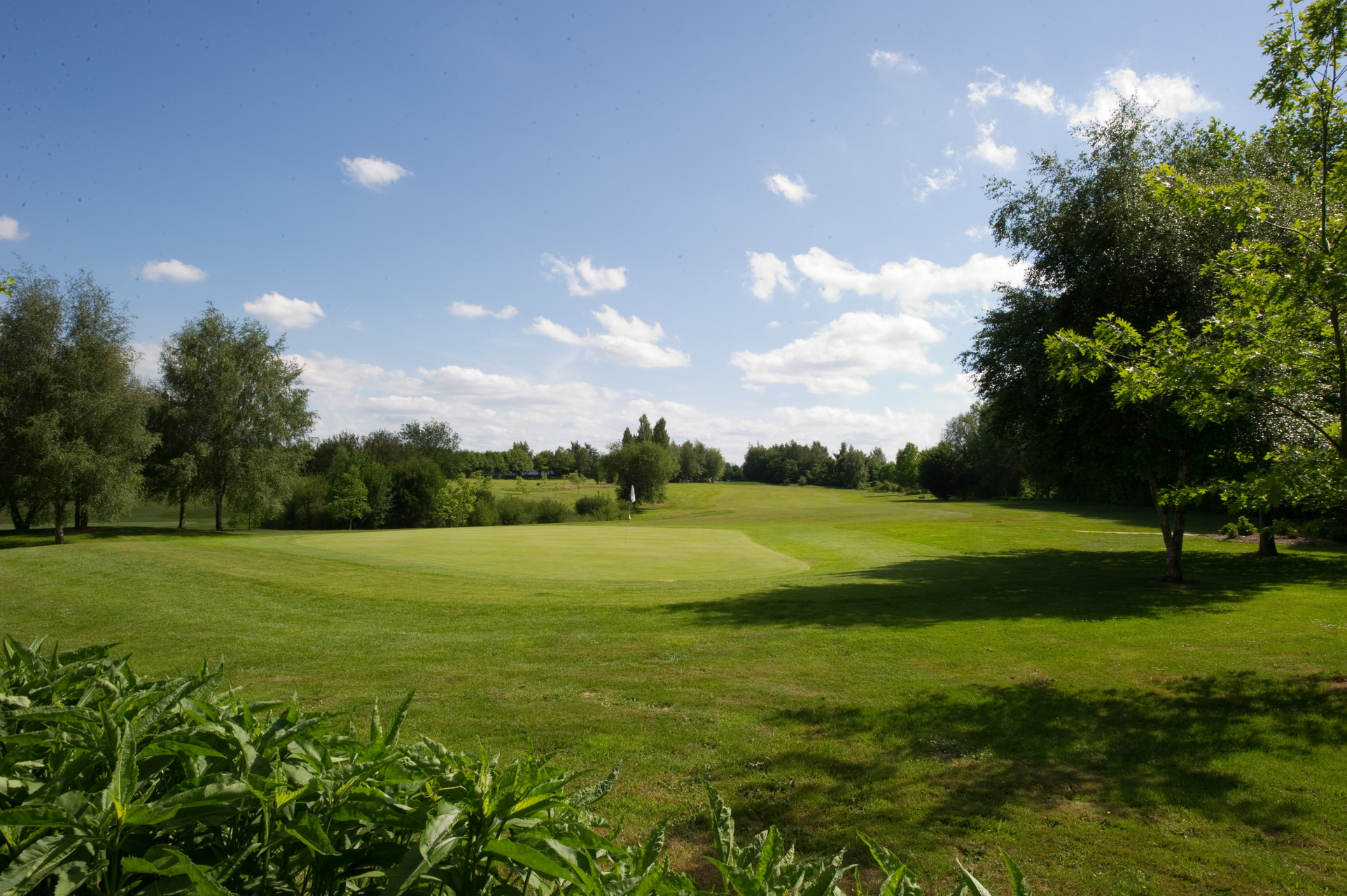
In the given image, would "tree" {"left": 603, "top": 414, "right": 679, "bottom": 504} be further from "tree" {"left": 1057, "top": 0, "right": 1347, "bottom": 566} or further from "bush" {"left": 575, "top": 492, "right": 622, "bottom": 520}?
"tree" {"left": 1057, "top": 0, "right": 1347, "bottom": 566}

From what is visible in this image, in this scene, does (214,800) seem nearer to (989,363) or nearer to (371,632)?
(371,632)

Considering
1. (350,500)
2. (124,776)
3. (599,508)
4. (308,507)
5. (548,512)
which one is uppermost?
(124,776)

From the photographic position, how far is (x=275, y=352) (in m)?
42.6

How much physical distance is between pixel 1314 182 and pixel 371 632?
13.4m

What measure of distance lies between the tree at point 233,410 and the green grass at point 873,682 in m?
20.6

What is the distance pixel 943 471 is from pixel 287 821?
8395cm

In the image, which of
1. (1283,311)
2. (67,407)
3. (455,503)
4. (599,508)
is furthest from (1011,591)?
(599,508)

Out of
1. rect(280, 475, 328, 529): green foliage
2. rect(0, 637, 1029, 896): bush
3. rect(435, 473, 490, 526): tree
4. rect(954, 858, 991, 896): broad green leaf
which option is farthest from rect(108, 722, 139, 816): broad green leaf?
rect(435, 473, 490, 526): tree

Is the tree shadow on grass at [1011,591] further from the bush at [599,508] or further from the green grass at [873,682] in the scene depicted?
the bush at [599,508]

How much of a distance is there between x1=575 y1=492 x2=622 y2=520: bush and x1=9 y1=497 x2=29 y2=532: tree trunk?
38828mm

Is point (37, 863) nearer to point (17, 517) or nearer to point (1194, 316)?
point (1194, 316)

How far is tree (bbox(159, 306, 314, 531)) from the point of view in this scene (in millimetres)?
39406

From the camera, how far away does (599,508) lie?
65.6 m

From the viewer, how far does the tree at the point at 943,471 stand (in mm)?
78438
